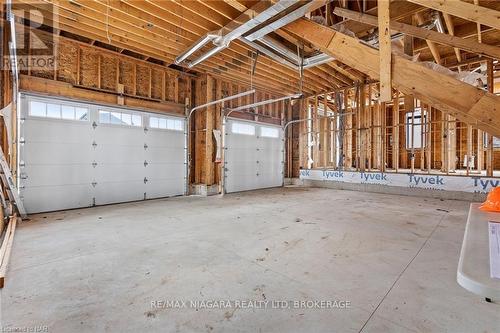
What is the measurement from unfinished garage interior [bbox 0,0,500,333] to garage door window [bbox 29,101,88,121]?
0.02 metres

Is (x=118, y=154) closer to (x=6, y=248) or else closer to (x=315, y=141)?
(x=6, y=248)

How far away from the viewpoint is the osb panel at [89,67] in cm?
573

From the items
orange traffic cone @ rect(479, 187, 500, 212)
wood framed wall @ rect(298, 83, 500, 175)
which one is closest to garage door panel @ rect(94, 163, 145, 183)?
wood framed wall @ rect(298, 83, 500, 175)

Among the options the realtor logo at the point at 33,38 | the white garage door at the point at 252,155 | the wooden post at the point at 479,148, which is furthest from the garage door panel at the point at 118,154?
the wooden post at the point at 479,148

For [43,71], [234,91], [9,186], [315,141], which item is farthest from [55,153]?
[315,141]

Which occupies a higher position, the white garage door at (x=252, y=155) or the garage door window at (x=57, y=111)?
the garage door window at (x=57, y=111)

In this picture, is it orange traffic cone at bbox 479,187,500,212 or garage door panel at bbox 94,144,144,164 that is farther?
garage door panel at bbox 94,144,144,164

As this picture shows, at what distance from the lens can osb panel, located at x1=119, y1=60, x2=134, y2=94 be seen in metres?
6.38

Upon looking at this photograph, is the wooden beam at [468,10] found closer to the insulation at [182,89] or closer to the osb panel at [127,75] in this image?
the osb panel at [127,75]

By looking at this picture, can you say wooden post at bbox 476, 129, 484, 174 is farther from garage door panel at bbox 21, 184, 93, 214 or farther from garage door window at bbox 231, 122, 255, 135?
garage door panel at bbox 21, 184, 93, 214

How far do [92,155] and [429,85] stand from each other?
6564 mm

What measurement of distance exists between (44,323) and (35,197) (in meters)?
4.54

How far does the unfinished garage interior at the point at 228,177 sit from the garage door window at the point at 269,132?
0.08 metres

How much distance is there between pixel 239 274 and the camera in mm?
2453
